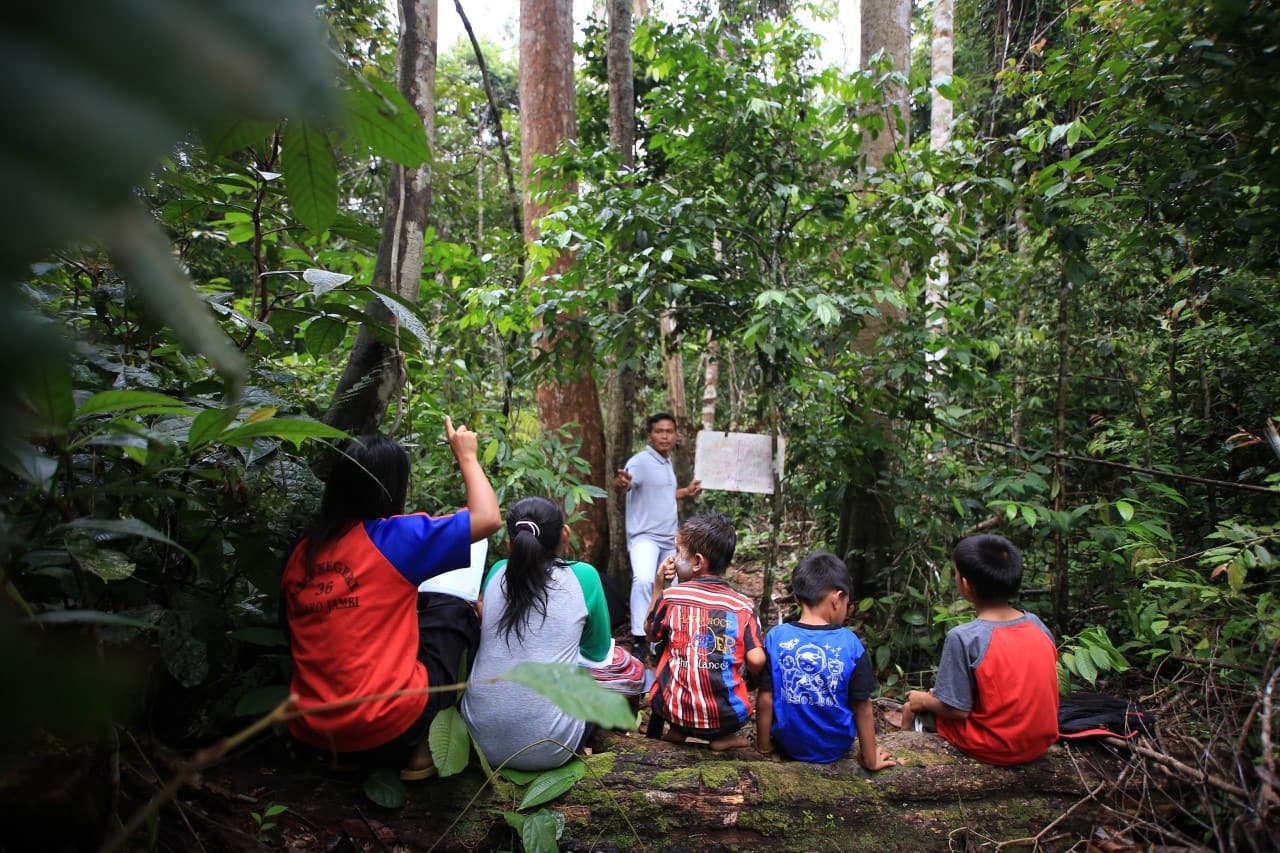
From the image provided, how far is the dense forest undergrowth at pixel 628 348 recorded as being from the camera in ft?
1.20

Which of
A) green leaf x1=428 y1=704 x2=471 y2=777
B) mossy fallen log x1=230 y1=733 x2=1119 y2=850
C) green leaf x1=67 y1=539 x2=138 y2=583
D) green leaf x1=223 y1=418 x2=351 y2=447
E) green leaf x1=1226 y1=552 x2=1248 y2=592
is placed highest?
green leaf x1=223 y1=418 x2=351 y2=447

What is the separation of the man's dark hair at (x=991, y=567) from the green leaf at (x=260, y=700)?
2448 mm

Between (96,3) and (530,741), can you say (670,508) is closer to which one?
(530,741)

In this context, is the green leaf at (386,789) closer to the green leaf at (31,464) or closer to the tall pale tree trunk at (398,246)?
the tall pale tree trunk at (398,246)

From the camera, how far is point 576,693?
0.78 metres

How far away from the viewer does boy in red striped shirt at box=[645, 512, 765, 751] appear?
8.98 ft

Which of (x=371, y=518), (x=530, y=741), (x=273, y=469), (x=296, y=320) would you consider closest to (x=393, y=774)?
(x=530, y=741)

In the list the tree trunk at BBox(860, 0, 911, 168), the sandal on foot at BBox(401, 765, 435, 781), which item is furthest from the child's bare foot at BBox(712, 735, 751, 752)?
the tree trunk at BBox(860, 0, 911, 168)

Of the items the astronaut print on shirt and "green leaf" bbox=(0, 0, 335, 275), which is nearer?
"green leaf" bbox=(0, 0, 335, 275)

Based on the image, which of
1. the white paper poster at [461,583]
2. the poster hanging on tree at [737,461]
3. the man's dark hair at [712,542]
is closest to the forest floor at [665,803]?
the white paper poster at [461,583]

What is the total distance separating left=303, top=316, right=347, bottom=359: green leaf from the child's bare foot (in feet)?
6.67

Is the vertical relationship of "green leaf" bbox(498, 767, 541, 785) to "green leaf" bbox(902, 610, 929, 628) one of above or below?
below

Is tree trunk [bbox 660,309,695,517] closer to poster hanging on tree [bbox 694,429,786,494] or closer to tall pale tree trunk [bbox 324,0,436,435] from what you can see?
poster hanging on tree [bbox 694,429,786,494]

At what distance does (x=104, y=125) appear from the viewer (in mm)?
275
